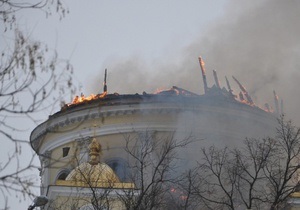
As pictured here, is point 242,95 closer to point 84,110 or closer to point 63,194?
point 84,110

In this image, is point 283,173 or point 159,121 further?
point 159,121

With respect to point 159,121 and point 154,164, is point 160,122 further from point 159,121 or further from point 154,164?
point 154,164

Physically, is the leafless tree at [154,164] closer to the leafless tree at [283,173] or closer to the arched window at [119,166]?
the arched window at [119,166]

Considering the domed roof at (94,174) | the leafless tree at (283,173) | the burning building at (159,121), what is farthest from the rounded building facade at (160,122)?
the leafless tree at (283,173)

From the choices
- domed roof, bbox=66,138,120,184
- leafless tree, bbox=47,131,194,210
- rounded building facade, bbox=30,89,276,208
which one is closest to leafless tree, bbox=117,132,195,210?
leafless tree, bbox=47,131,194,210

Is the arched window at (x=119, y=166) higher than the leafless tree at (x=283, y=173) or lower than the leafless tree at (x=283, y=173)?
higher

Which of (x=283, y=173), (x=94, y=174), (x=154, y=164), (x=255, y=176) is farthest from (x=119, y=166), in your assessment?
(x=255, y=176)

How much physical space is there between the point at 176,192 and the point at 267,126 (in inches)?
311

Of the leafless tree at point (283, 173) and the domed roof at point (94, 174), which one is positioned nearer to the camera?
the leafless tree at point (283, 173)

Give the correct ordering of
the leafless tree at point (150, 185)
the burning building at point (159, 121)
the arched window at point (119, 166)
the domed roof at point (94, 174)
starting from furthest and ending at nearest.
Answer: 1. the burning building at point (159, 121)
2. the arched window at point (119, 166)
3. the domed roof at point (94, 174)
4. the leafless tree at point (150, 185)

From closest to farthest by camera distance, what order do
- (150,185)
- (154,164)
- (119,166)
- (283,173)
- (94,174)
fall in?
(150,185) → (283,173) → (94,174) → (154,164) → (119,166)

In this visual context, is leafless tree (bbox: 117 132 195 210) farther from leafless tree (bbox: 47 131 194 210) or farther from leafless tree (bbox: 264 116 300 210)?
leafless tree (bbox: 264 116 300 210)

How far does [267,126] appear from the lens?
30141mm

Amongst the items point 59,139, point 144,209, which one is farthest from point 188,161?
point 144,209
